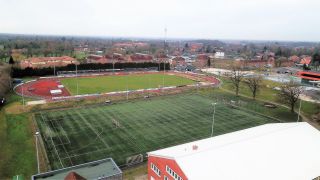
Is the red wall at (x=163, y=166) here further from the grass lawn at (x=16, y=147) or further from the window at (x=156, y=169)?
the grass lawn at (x=16, y=147)

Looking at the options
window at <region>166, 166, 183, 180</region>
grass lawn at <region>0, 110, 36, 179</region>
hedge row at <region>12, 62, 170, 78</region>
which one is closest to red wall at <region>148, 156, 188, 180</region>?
window at <region>166, 166, 183, 180</region>

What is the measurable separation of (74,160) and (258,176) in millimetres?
17389

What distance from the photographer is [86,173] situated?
2025 centimetres

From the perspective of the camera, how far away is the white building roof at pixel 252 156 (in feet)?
63.2

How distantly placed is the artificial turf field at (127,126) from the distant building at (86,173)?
4.97 meters

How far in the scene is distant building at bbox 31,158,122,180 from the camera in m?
19.4

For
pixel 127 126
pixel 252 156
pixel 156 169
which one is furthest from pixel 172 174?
pixel 127 126

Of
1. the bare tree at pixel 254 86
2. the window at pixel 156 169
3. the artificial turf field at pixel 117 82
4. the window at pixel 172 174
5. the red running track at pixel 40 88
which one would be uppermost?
the bare tree at pixel 254 86

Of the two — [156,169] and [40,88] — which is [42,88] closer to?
[40,88]

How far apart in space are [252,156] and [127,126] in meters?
18.1

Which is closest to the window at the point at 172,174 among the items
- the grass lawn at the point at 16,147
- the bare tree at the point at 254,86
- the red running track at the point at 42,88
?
the grass lawn at the point at 16,147

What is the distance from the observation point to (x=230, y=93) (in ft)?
185

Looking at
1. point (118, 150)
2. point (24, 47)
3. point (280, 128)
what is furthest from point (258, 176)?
point (24, 47)

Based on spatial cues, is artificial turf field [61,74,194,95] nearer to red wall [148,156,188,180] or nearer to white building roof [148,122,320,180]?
red wall [148,156,188,180]
